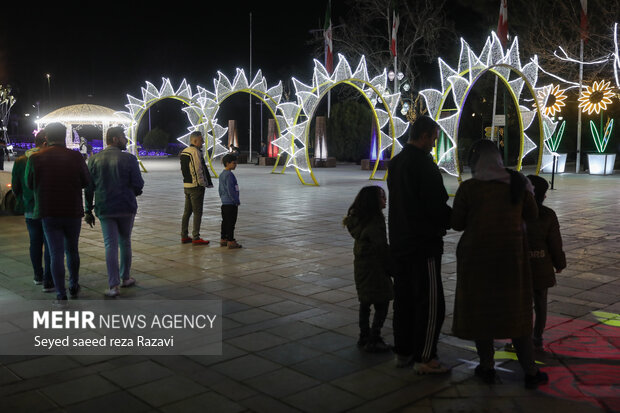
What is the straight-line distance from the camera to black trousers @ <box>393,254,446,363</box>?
426 cm

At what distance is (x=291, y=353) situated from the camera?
4734mm

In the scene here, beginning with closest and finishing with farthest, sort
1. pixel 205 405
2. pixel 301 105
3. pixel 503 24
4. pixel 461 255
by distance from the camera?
pixel 205 405 → pixel 461 255 → pixel 301 105 → pixel 503 24

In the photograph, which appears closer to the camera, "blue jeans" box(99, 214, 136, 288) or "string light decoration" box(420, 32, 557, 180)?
"blue jeans" box(99, 214, 136, 288)

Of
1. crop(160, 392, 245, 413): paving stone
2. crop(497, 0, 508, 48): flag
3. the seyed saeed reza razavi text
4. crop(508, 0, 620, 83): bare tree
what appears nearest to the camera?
crop(160, 392, 245, 413): paving stone

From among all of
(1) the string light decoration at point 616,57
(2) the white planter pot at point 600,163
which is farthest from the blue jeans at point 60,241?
(2) the white planter pot at point 600,163

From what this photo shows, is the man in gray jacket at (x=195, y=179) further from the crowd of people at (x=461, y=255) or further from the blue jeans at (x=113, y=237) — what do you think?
the crowd of people at (x=461, y=255)

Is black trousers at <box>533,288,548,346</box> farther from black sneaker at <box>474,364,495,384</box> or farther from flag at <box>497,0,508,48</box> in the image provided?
flag at <box>497,0,508,48</box>

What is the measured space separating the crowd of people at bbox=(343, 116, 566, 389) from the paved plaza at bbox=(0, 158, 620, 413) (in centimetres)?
25

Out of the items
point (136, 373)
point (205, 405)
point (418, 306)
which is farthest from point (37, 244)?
point (418, 306)

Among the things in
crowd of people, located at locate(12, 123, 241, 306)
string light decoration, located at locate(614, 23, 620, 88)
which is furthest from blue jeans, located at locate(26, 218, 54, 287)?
string light decoration, located at locate(614, 23, 620, 88)

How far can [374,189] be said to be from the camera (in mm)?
4668

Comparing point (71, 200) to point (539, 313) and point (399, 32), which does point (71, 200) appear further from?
point (399, 32)

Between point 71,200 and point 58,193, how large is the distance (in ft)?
0.45

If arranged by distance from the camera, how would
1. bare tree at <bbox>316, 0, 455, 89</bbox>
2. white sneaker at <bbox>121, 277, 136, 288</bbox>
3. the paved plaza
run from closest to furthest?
the paved plaza < white sneaker at <bbox>121, 277, 136, 288</bbox> < bare tree at <bbox>316, 0, 455, 89</bbox>
